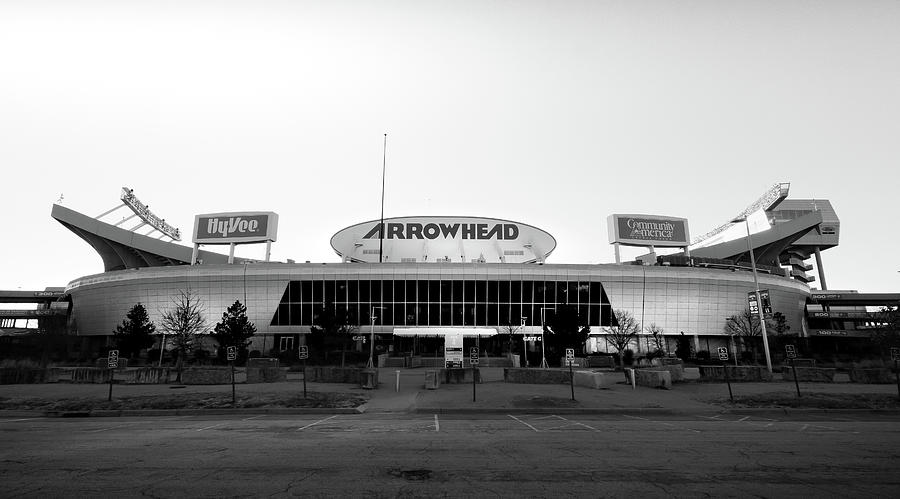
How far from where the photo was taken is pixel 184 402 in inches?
784

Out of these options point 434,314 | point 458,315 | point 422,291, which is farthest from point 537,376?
point 422,291

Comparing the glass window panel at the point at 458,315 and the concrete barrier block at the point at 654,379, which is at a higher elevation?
the glass window panel at the point at 458,315

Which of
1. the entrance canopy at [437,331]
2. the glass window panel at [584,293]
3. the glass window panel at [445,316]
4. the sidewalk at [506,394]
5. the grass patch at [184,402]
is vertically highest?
the glass window panel at [584,293]

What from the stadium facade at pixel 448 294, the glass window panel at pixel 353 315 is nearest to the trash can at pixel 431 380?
Answer: the glass window panel at pixel 353 315

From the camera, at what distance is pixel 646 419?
17609 millimetres

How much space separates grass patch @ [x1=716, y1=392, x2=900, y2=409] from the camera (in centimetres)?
2031

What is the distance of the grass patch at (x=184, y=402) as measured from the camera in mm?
19312

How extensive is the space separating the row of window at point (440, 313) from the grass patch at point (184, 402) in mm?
45544

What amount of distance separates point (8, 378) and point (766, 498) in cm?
3828

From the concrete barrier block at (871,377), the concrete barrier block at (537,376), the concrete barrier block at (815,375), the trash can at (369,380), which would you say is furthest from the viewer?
the concrete barrier block at (815,375)

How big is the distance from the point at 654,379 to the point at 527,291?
133 feet

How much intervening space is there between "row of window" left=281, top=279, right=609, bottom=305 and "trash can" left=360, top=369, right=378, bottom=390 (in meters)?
40.2

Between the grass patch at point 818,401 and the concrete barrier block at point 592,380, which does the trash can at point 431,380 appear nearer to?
the concrete barrier block at point 592,380

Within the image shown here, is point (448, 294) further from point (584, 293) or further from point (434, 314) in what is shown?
point (584, 293)
